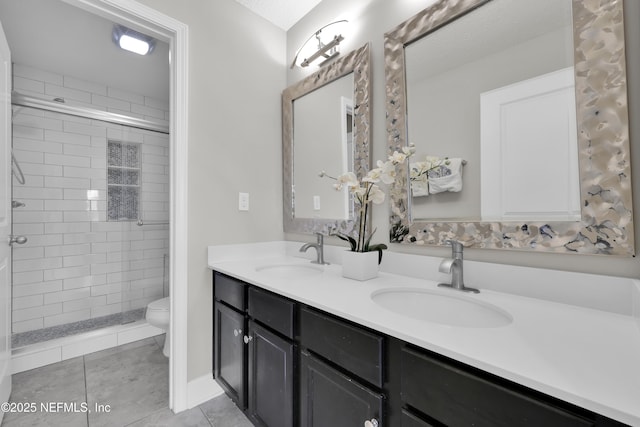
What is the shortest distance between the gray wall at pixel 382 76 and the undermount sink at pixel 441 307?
0.22 m

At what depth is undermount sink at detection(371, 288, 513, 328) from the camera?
93 centimetres

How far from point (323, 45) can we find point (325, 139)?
577 mm

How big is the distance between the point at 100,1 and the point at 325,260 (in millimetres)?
1739

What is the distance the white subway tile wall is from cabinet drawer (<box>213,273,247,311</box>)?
6.13 ft

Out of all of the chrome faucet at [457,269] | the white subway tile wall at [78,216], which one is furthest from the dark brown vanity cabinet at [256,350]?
the white subway tile wall at [78,216]

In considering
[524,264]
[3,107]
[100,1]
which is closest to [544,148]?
[524,264]

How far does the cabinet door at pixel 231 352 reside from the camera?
54.2 inches

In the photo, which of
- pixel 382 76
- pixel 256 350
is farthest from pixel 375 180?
pixel 256 350

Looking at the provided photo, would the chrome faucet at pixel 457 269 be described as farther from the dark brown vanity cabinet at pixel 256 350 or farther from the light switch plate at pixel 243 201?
the light switch plate at pixel 243 201

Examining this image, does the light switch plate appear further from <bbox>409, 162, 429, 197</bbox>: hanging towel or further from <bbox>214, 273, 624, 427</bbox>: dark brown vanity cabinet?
<bbox>409, 162, 429, 197</bbox>: hanging towel

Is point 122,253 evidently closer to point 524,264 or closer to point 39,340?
point 39,340

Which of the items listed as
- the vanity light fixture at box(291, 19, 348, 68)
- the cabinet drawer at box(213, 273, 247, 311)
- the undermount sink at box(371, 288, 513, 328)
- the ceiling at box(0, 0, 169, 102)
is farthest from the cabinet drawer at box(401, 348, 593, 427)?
the ceiling at box(0, 0, 169, 102)

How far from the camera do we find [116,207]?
9.41 feet

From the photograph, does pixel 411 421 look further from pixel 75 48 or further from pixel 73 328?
pixel 75 48
